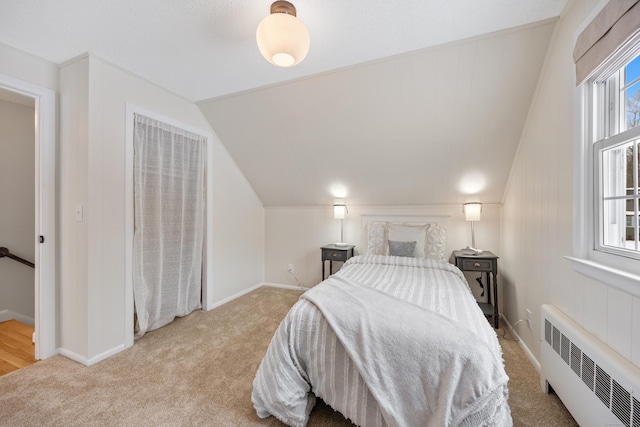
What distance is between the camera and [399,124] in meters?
2.50

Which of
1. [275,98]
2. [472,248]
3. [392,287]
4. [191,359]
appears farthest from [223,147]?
[472,248]

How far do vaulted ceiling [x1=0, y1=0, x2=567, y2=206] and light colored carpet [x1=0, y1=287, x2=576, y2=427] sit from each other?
1.90 m

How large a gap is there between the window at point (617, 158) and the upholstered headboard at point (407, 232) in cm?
171

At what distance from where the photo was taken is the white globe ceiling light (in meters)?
1.36

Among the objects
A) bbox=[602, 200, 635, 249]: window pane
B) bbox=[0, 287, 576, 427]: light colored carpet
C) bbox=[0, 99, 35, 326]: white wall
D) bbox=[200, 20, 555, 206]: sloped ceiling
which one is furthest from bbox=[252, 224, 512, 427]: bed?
bbox=[0, 99, 35, 326]: white wall

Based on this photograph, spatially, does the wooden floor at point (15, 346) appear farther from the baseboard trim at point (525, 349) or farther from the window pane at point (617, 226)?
the window pane at point (617, 226)

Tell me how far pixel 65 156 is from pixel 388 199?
3.16m

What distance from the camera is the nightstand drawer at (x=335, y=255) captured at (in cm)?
326

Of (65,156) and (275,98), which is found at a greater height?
(275,98)

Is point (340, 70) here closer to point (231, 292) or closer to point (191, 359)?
point (191, 359)

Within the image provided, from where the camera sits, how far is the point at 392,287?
1.90m

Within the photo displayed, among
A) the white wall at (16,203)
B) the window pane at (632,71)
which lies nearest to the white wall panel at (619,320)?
the window pane at (632,71)

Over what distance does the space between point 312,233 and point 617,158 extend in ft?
9.90

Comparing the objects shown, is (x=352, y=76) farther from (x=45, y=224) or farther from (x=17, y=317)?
(x=17, y=317)
